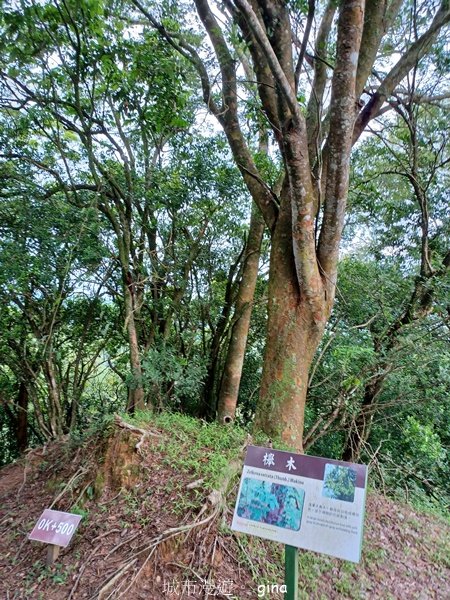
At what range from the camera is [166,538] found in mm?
2166

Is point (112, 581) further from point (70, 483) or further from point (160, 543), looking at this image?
point (70, 483)

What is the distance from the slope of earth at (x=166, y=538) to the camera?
6.84 feet

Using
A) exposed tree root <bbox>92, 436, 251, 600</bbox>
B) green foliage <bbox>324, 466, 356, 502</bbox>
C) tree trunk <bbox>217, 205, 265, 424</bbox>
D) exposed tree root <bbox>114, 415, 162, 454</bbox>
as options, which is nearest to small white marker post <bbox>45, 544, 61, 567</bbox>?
exposed tree root <bbox>92, 436, 251, 600</bbox>

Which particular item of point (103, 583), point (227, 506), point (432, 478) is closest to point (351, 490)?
point (227, 506)

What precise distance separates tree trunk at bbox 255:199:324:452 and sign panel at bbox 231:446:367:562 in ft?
4.36

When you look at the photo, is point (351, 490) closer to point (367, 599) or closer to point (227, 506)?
point (227, 506)

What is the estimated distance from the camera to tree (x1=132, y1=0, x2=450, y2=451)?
9.87ft

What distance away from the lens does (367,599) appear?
92.0 inches

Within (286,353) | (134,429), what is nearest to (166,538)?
(134,429)

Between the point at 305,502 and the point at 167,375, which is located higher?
the point at 167,375

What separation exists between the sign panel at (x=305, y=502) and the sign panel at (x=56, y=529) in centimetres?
111

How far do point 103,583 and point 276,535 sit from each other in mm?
1062

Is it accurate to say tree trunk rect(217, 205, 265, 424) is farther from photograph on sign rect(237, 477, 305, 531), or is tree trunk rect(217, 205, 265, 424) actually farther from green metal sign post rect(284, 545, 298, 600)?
green metal sign post rect(284, 545, 298, 600)

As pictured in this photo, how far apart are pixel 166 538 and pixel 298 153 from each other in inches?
120
